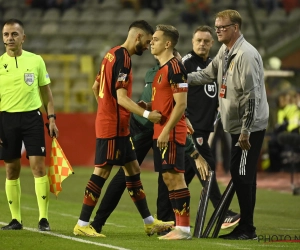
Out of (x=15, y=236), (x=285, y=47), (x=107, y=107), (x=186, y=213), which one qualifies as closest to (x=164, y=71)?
(x=107, y=107)

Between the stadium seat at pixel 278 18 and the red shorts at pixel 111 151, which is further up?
the stadium seat at pixel 278 18

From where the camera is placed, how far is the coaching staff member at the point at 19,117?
27.8 ft

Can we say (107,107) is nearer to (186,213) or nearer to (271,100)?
(186,213)

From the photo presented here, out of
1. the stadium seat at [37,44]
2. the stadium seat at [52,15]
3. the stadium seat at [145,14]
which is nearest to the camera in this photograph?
the stadium seat at [37,44]

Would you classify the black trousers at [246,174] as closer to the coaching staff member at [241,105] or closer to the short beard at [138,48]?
the coaching staff member at [241,105]

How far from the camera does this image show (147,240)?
7777mm

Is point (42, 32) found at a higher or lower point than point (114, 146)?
higher

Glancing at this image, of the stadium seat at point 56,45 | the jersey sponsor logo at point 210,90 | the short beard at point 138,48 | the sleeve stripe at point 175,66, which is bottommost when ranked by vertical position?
the jersey sponsor logo at point 210,90

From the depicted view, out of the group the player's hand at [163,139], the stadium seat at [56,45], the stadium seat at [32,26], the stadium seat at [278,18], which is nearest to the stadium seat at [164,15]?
the stadium seat at [56,45]

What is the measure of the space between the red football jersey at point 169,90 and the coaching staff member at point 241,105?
537mm

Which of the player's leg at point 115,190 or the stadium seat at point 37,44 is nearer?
the player's leg at point 115,190

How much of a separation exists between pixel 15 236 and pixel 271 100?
44.5ft

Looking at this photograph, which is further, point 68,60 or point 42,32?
point 42,32

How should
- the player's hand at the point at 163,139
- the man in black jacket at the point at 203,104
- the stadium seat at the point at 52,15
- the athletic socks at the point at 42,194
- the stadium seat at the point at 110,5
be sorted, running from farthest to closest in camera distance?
the stadium seat at the point at 110,5, the stadium seat at the point at 52,15, the man in black jacket at the point at 203,104, the athletic socks at the point at 42,194, the player's hand at the point at 163,139
